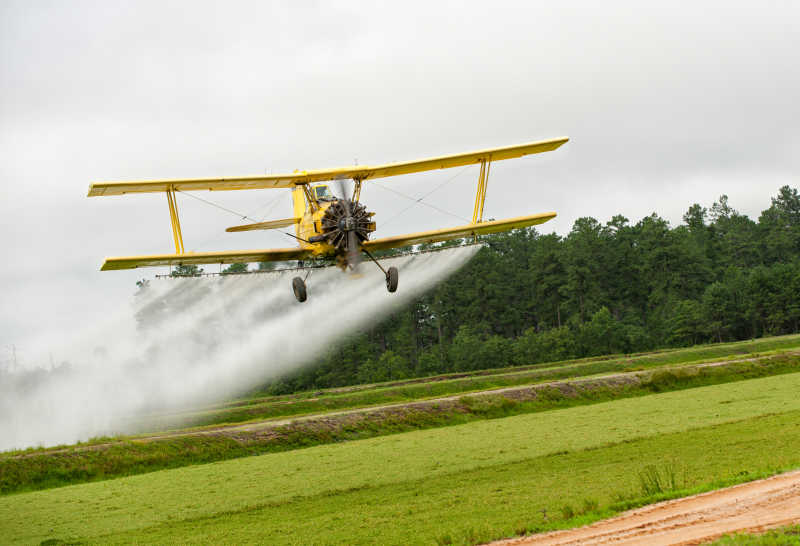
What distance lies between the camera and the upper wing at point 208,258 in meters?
38.1

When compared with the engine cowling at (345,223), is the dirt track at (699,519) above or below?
below

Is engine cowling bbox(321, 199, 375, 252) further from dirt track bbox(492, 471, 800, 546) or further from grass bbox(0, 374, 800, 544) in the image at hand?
dirt track bbox(492, 471, 800, 546)

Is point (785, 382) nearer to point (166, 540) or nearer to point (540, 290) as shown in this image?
point (166, 540)

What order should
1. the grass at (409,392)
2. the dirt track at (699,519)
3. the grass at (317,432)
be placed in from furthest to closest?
the grass at (409,392) < the grass at (317,432) < the dirt track at (699,519)

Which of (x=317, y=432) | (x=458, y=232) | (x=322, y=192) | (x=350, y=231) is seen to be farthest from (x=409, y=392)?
(x=350, y=231)

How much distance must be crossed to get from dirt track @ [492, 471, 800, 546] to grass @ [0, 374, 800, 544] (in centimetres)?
72

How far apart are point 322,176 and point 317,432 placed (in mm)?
12864

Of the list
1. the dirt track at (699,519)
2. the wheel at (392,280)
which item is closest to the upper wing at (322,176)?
the wheel at (392,280)

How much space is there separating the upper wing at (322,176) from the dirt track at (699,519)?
76.7ft

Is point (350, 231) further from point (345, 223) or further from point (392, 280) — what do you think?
point (392, 280)

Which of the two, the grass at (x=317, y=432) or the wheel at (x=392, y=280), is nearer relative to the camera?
the grass at (x=317, y=432)

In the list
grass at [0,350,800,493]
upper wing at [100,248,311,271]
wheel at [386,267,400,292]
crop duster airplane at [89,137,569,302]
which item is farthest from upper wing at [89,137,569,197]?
grass at [0,350,800,493]

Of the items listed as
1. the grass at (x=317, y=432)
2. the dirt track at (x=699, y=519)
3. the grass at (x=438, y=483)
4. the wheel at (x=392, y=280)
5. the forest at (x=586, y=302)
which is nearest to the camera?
the dirt track at (x=699, y=519)

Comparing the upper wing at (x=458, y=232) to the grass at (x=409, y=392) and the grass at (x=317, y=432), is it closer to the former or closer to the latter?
the grass at (x=317, y=432)
